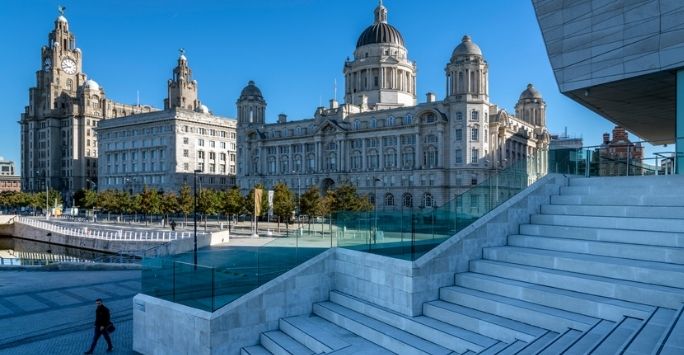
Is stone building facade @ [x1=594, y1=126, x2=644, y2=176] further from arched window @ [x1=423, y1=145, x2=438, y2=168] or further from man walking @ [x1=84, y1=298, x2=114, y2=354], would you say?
arched window @ [x1=423, y1=145, x2=438, y2=168]

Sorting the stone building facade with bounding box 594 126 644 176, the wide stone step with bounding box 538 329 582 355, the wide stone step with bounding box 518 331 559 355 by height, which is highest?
the stone building facade with bounding box 594 126 644 176

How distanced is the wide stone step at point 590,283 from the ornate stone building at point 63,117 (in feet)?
429

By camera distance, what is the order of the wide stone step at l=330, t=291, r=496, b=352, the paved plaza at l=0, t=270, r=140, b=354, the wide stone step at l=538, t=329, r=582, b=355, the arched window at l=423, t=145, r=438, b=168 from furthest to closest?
1. the arched window at l=423, t=145, r=438, b=168
2. the paved plaza at l=0, t=270, r=140, b=354
3. the wide stone step at l=330, t=291, r=496, b=352
4. the wide stone step at l=538, t=329, r=582, b=355

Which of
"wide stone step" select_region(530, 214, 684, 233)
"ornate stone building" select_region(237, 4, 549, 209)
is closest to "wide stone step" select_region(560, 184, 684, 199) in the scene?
"wide stone step" select_region(530, 214, 684, 233)

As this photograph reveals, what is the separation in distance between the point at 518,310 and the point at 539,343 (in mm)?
1379

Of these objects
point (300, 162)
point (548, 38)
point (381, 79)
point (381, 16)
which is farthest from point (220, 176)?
point (548, 38)

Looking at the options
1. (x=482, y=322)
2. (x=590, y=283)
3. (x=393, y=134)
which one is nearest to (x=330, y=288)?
(x=482, y=322)

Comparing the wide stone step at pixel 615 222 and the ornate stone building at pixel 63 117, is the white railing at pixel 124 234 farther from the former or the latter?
the ornate stone building at pixel 63 117

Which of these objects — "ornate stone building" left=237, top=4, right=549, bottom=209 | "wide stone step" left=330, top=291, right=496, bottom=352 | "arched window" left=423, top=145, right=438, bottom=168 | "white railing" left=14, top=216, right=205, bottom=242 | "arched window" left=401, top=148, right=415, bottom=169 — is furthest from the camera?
"arched window" left=401, top=148, right=415, bottom=169

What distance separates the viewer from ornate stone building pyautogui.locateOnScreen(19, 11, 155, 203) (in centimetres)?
12506

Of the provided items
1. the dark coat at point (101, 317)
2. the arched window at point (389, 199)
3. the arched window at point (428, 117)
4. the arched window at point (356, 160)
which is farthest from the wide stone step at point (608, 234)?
the arched window at point (356, 160)

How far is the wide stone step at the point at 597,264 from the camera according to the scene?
8805mm

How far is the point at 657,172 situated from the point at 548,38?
7.63 metres

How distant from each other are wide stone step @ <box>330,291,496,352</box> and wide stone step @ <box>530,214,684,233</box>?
4.81 metres
